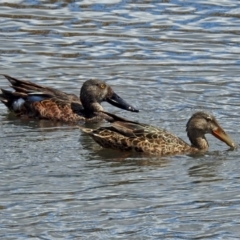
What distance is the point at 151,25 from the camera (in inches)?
729

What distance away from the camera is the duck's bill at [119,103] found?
14.2 m

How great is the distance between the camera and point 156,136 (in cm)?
1261

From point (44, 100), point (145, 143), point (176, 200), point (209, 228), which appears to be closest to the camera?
point (209, 228)

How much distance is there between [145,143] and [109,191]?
187 cm

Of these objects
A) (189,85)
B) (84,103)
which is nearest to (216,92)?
(189,85)

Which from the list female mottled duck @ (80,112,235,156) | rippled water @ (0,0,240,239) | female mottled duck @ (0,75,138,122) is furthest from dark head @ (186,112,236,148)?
female mottled duck @ (0,75,138,122)

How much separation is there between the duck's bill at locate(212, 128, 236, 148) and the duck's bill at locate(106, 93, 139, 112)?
5.49 feet

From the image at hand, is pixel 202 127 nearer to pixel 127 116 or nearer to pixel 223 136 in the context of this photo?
pixel 223 136

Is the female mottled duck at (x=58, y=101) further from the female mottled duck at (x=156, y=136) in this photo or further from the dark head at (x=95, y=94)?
the female mottled duck at (x=156, y=136)

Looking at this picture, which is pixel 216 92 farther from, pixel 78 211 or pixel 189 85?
pixel 78 211

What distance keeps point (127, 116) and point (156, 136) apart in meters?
1.86

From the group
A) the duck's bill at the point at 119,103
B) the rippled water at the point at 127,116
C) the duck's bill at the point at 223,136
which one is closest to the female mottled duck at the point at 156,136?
the duck's bill at the point at 223,136

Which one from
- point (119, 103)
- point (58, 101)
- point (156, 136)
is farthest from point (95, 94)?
point (156, 136)

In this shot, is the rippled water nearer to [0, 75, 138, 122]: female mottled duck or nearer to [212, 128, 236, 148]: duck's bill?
[212, 128, 236, 148]: duck's bill
